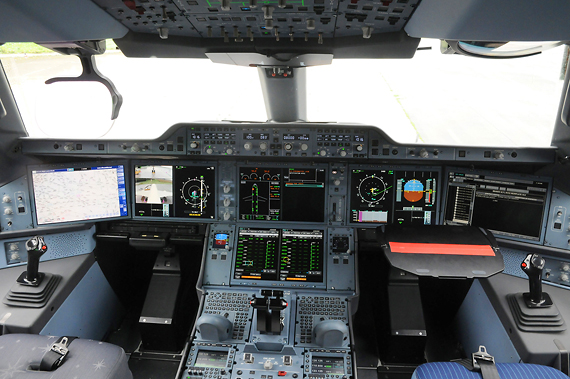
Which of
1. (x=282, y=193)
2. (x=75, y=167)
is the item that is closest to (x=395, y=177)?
(x=282, y=193)

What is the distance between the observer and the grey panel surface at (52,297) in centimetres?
210

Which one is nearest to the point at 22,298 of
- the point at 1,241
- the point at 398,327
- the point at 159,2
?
the point at 1,241

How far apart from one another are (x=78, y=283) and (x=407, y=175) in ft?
7.87

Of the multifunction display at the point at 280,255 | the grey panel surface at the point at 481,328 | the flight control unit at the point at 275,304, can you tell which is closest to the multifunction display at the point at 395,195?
the flight control unit at the point at 275,304

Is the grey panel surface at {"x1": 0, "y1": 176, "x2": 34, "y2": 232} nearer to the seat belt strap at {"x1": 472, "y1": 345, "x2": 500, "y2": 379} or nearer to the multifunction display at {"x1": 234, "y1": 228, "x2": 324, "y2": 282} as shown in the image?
the multifunction display at {"x1": 234, "y1": 228, "x2": 324, "y2": 282}

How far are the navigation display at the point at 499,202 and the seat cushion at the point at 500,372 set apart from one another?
1153 mm

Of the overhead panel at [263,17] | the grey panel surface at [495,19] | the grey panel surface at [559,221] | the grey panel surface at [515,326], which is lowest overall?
the grey panel surface at [515,326]

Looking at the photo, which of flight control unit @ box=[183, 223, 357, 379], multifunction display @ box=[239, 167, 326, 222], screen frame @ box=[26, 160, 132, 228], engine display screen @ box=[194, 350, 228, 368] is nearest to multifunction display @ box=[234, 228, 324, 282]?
flight control unit @ box=[183, 223, 357, 379]

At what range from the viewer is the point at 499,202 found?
2.53 meters

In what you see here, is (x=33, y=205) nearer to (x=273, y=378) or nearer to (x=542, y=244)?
(x=273, y=378)

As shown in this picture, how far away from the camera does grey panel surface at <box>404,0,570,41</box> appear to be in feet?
3.49

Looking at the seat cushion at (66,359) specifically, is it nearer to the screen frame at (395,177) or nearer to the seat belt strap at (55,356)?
the seat belt strap at (55,356)

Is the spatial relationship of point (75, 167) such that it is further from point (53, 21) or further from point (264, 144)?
point (53, 21)

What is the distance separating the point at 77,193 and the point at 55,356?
4.59 ft
